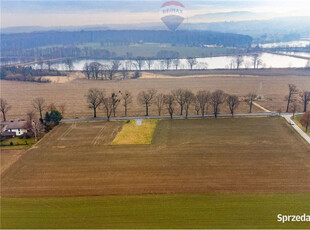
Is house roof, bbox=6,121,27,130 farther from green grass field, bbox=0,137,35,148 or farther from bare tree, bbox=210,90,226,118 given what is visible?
bare tree, bbox=210,90,226,118

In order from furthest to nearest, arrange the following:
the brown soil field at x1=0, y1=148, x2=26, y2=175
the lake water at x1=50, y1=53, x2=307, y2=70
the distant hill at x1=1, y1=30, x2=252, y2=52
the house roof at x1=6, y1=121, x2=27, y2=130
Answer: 1. the distant hill at x1=1, y1=30, x2=252, y2=52
2. the lake water at x1=50, y1=53, x2=307, y2=70
3. the house roof at x1=6, y1=121, x2=27, y2=130
4. the brown soil field at x1=0, y1=148, x2=26, y2=175

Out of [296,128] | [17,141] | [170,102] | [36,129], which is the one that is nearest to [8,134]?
[17,141]

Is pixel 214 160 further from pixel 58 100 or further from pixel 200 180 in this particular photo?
pixel 58 100

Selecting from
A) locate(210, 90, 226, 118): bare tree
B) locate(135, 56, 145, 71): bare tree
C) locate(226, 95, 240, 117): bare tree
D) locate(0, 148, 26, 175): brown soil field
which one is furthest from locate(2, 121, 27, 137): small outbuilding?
locate(135, 56, 145, 71): bare tree

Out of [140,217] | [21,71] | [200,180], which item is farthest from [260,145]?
[21,71]

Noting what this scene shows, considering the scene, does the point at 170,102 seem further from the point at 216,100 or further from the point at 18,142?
the point at 18,142

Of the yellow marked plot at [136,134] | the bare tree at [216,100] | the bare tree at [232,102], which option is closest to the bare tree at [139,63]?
the bare tree at [216,100]
